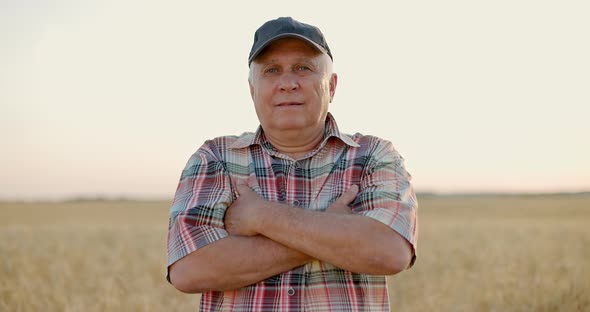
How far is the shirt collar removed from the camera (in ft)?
10.1

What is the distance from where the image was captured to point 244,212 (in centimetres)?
285

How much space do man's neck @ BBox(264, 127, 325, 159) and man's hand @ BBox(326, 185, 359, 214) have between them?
329 millimetres

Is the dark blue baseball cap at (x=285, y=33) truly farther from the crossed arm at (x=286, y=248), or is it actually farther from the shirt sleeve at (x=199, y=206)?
the crossed arm at (x=286, y=248)

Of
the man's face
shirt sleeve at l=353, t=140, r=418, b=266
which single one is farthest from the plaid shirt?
the man's face

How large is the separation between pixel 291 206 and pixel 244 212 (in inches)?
8.5

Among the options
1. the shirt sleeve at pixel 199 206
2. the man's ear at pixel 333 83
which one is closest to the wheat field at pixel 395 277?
the shirt sleeve at pixel 199 206

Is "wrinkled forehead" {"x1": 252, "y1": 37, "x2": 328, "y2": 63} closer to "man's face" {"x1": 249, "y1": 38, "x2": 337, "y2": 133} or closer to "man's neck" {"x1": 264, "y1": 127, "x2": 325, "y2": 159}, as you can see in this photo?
"man's face" {"x1": 249, "y1": 38, "x2": 337, "y2": 133}

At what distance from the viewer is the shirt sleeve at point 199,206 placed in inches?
112

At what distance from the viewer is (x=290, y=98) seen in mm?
2990

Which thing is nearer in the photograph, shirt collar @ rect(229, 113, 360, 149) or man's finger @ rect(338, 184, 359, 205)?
man's finger @ rect(338, 184, 359, 205)
